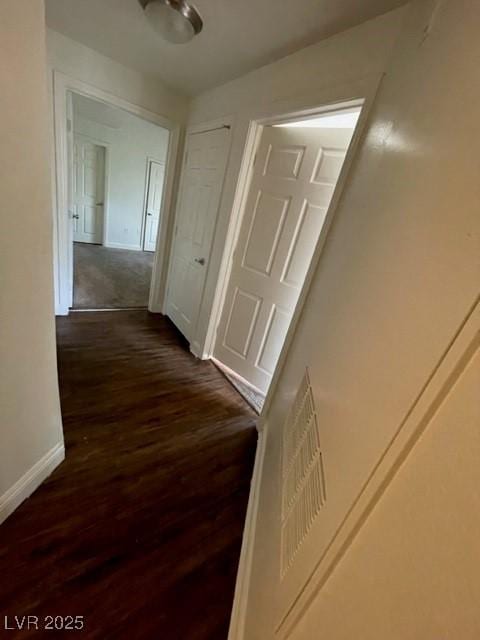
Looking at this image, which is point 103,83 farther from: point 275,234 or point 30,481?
point 30,481

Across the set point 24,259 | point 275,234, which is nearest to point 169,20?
point 275,234

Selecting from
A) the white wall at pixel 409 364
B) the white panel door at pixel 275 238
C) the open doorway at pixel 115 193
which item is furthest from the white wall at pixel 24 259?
the open doorway at pixel 115 193

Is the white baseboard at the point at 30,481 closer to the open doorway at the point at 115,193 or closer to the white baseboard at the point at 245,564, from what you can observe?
the white baseboard at the point at 245,564

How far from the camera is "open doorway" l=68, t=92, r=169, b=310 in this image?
14.8 feet

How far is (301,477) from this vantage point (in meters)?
0.91

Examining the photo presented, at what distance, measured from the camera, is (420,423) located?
1.50ft

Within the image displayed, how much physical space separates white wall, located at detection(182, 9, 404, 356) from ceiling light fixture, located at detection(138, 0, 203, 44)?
53cm

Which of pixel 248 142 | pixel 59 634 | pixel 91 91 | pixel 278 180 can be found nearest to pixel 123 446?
pixel 59 634

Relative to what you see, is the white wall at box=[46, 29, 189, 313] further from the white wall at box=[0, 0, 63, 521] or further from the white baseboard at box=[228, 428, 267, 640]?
the white baseboard at box=[228, 428, 267, 640]

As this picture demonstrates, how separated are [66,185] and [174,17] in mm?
1622

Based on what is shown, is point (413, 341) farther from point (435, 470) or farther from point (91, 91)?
point (91, 91)

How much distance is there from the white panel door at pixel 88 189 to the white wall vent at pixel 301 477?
581 cm

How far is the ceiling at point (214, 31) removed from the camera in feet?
4.33

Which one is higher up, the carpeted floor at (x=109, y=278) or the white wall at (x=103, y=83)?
the white wall at (x=103, y=83)
